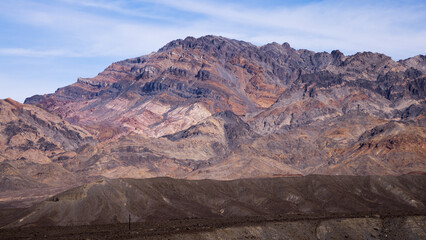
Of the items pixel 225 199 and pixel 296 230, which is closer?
pixel 296 230

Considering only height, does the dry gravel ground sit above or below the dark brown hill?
above

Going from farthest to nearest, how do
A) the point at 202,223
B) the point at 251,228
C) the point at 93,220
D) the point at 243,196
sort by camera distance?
the point at 243,196, the point at 93,220, the point at 202,223, the point at 251,228

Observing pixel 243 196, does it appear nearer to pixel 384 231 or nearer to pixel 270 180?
pixel 270 180

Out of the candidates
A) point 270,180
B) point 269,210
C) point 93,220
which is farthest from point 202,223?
point 270,180

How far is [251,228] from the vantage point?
299 feet

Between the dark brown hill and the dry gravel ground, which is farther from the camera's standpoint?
the dark brown hill

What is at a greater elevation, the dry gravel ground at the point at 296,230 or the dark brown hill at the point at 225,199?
the dry gravel ground at the point at 296,230

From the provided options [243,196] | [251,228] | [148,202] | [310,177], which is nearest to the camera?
[251,228]

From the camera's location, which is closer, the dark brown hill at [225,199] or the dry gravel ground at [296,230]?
the dry gravel ground at [296,230]

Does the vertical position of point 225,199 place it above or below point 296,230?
below

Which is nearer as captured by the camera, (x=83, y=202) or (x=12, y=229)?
(x=12, y=229)

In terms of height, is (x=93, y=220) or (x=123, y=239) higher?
(x=123, y=239)

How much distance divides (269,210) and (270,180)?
20895mm

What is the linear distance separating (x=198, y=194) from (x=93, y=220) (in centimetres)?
3760
